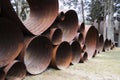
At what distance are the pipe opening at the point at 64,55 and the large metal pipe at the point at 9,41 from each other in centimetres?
133

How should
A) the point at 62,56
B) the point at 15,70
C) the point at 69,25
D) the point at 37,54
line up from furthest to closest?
the point at 69,25, the point at 62,56, the point at 37,54, the point at 15,70

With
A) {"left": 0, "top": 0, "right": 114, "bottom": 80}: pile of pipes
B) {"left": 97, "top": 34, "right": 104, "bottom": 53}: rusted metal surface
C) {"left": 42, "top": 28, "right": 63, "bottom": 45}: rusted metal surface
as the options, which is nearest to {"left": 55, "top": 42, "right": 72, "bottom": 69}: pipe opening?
{"left": 0, "top": 0, "right": 114, "bottom": 80}: pile of pipes

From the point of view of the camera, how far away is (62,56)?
18.3 feet

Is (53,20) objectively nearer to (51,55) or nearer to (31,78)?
(51,55)

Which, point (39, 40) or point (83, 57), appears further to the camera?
point (83, 57)

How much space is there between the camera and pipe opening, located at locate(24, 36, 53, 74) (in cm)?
473

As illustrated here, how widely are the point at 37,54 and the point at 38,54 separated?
A: 0.08 feet

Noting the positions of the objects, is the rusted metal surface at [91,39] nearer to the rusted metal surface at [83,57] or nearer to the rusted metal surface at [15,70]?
the rusted metal surface at [83,57]

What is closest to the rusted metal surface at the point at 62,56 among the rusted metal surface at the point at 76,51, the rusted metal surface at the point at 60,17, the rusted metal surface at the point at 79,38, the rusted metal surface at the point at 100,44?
the rusted metal surface at the point at 76,51

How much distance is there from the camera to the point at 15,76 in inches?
164

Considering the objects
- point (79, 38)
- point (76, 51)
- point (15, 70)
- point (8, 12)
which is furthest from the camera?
point (79, 38)

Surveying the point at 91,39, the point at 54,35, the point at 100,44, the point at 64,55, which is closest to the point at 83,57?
the point at 64,55

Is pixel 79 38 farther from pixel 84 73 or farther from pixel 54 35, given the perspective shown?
pixel 84 73

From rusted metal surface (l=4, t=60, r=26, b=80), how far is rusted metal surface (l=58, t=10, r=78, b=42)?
189 cm
